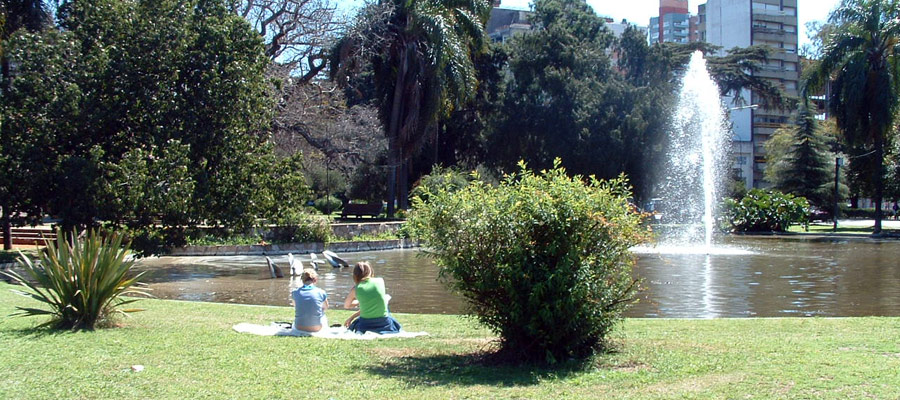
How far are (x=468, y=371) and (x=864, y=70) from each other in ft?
119

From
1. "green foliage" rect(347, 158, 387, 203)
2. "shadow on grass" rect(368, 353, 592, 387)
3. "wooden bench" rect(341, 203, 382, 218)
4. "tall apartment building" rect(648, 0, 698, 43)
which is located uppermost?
"tall apartment building" rect(648, 0, 698, 43)

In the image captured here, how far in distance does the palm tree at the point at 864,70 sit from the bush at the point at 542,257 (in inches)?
1347

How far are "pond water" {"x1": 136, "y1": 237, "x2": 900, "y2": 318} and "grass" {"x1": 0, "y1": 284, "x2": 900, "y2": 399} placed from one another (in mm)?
1509

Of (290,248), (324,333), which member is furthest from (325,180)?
(324,333)

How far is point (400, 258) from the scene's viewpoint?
79.8 feet

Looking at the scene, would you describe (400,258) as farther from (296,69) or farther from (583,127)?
(583,127)

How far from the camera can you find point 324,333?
8.78 m

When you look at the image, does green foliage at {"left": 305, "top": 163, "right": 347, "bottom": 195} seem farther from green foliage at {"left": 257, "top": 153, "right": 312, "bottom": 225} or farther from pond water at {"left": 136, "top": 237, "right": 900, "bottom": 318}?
green foliage at {"left": 257, "top": 153, "right": 312, "bottom": 225}

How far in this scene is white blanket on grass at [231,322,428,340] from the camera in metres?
8.63

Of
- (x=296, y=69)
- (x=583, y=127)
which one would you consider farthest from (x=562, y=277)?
(x=583, y=127)

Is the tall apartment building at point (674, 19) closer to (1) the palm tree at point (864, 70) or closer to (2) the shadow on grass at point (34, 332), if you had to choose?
(1) the palm tree at point (864, 70)

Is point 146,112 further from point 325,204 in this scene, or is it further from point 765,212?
point 325,204

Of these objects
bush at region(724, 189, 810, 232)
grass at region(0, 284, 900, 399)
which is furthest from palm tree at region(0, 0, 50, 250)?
bush at region(724, 189, 810, 232)

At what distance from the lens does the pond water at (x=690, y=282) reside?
43.1ft
